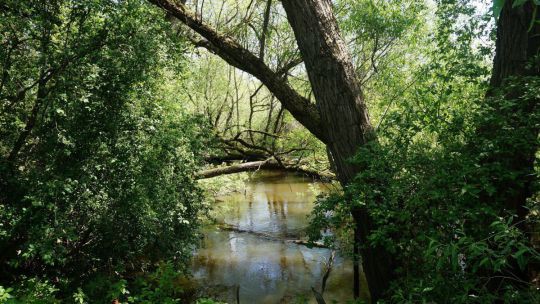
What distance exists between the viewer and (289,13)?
20.3 ft

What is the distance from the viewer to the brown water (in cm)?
1033

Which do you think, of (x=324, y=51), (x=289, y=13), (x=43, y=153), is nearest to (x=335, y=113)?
(x=324, y=51)

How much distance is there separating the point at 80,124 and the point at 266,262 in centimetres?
853

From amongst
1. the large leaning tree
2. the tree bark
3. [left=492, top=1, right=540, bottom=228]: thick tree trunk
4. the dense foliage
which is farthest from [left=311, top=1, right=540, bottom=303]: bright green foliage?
the tree bark

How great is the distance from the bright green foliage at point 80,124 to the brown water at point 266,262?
3806 mm

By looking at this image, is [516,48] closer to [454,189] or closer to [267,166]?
[454,189]

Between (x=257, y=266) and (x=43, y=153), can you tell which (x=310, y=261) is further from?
(x=43, y=153)

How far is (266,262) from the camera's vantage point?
12336 millimetres

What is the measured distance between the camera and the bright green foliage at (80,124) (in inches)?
192

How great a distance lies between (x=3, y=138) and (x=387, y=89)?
28.4ft

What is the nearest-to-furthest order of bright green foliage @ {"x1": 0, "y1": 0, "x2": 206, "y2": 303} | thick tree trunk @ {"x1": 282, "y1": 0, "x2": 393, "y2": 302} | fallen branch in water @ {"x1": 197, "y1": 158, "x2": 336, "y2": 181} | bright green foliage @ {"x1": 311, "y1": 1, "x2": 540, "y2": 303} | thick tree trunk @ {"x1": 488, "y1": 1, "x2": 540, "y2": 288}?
bright green foliage @ {"x1": 311, "y1": 1, "x2": 540, "y2": 303}, thick tree trunk @ {"x1": 488, "y1": 1, "x2": 540, "y2": 288}, bright green foliage @ {"x1": 0, "y1": 0, "x2": 206, "y2": 303}, thick tree trunk @ {"x1": 282, "y1": 0, "x2": 393, "y2": 302}, fallen branch in water @ {"x1": 197, "y1": 158, "x2": 336, "y2": 181}

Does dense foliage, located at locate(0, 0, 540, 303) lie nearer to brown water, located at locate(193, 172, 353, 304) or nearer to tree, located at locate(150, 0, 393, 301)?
tree, located at locate(150, 0, 393, 301)

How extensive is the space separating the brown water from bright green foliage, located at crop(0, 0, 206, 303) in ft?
12.5

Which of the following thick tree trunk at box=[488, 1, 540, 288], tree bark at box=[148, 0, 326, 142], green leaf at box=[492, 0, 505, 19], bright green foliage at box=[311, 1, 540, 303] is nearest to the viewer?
green leaf at box=[492, 0, 505, 19]
